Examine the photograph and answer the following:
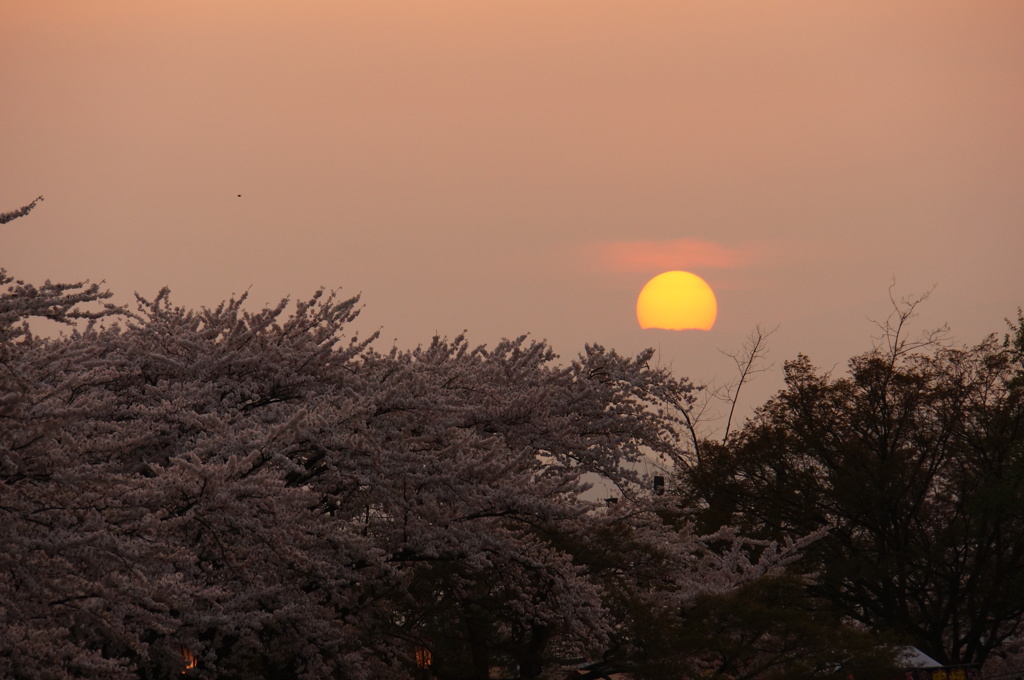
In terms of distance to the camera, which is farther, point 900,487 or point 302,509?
point 900,487

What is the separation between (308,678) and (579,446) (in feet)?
24.1

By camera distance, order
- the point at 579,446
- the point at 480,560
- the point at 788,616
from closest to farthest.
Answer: the point at 480,560 → the point at 788,616 → the point at 579,446

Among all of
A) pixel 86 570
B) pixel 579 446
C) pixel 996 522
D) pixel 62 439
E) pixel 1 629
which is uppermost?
pixel 996 522

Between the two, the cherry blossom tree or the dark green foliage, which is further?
the dark green foliage

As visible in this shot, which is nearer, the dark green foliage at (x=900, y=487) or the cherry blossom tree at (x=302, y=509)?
the cherry blossom tree at (x=302, y=509)

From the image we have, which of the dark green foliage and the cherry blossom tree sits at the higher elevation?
the dark green foliage

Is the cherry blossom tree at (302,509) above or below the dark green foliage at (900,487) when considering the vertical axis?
below

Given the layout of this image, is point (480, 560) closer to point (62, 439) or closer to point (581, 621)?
point (581, 621)

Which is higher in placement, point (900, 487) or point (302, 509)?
point (900, 487)

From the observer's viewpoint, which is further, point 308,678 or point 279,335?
point 279,335

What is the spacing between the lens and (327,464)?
17219 millimetres

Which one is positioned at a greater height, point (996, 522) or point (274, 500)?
point (996, 522)

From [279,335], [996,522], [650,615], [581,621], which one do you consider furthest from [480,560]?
[996,522]

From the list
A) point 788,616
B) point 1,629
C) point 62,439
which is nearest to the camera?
point 1,629
